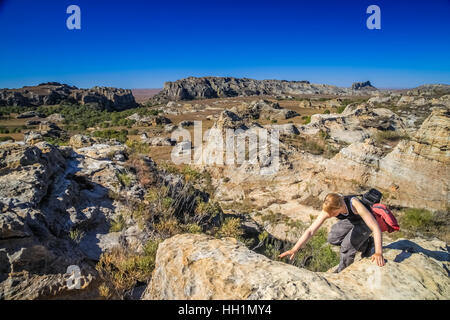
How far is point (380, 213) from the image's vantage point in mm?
2711

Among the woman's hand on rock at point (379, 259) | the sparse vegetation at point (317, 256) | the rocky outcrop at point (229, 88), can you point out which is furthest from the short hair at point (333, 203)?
the rocky outcrop at point (229, 88)

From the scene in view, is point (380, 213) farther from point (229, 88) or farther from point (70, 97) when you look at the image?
point (229, 88)

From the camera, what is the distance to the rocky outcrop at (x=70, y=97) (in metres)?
58.4

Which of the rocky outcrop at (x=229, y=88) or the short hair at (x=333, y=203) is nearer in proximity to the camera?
the short hair at (x=333, y=203)

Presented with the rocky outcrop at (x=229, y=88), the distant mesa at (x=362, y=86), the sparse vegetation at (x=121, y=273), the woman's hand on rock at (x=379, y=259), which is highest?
the distant mesa at (x=362, y=86)

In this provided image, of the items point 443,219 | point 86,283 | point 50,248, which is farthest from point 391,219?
point 443,219

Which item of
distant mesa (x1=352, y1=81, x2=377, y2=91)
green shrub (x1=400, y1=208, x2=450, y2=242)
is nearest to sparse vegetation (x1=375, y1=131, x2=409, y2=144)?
green shrub (x1=400, y1=208, x2=450, y2=242)

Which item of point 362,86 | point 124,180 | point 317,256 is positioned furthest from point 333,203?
point 362,86

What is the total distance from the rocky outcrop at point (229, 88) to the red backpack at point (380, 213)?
300ft

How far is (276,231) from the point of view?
8164 millimetres

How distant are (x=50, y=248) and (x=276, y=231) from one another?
6674 millimetres

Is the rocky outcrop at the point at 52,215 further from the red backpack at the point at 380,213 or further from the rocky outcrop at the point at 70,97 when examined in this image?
the rocky outcrop at the point at 70,97

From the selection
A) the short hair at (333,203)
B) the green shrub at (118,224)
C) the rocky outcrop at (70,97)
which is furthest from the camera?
the rocky outcrop at (70,97)

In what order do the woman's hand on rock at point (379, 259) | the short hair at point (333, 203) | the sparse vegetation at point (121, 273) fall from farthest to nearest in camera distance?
the sparse vegetation at point (121, 273)
the short hair at point (333, 203)
the woman's hand on rock at point (379, 259)
